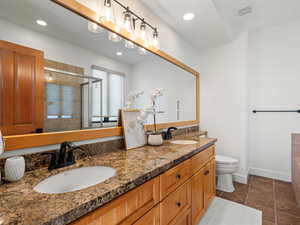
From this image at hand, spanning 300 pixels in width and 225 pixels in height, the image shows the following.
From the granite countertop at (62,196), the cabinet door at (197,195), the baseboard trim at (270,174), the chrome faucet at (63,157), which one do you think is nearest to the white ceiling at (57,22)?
the chrome faucet at (63,157)

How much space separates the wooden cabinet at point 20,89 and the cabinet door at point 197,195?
132cm

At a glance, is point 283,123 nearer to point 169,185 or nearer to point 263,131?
point 263,131

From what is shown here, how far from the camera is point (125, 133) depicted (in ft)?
4.57

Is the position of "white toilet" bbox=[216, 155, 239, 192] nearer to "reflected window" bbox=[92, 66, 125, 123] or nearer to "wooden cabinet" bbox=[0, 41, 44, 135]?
"reflected window" bbox=[92, 66, 125, 123]

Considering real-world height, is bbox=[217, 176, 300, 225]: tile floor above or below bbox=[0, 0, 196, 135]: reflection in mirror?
below

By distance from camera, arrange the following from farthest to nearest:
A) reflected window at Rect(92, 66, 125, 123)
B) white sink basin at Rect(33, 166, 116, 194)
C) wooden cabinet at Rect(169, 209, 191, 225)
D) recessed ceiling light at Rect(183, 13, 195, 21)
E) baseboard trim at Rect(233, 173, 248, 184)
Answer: baseboard trim at Rect(233, 173, 248, 184), recessed ceiling light at Rect(183, 13, 195, 21), reflected window at Rect(92, 66, 125, 123), wooden cabinet at Rect(169, 209, 191, 225), white sink basin at Rect(33, 166, 116, 194)

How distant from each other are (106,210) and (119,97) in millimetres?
987

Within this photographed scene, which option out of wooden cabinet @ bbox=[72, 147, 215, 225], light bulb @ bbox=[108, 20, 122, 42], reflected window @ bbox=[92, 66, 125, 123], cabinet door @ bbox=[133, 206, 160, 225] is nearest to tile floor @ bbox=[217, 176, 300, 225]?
wooden cabinet @ bbox=[72, 147, 215, 225]

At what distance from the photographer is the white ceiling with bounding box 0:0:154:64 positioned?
840 mm

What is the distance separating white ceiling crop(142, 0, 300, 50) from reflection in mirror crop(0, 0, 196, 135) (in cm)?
64

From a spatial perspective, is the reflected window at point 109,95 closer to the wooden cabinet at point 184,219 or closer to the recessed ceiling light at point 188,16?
the wooden cabinet at point 184,219

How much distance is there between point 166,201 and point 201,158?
2.31 feet

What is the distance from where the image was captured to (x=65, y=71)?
1.07 m

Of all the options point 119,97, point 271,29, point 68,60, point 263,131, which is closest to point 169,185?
point 119,97
